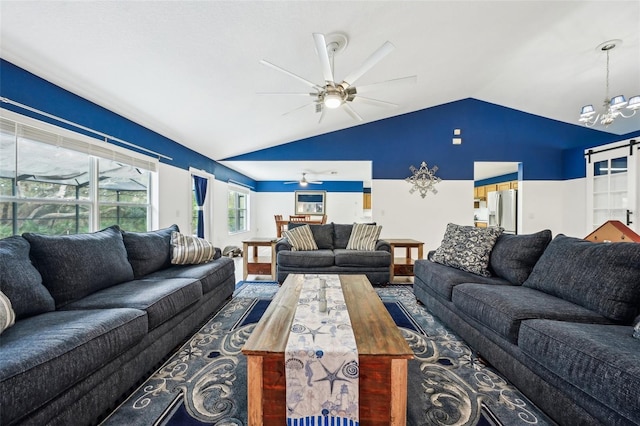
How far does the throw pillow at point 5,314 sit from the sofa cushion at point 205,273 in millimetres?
1095

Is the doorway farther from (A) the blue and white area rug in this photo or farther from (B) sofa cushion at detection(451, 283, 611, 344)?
(A) the blue and white area rug

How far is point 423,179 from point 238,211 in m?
5.43

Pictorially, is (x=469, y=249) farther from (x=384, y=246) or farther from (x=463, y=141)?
(x=463, y=141)

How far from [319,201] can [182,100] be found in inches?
265

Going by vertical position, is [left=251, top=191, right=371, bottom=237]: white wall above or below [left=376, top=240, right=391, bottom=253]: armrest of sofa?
above

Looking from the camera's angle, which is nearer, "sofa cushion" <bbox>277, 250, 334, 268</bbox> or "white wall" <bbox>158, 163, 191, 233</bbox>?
"sofa cushion" <bbox>277, 250, 334, 268</bbox>

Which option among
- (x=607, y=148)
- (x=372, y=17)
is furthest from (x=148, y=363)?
(x=607, y=148)

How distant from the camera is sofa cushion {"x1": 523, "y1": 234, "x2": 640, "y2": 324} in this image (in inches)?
60.9

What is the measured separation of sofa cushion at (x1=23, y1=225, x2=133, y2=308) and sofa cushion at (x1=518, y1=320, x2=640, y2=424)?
115 inches

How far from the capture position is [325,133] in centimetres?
583

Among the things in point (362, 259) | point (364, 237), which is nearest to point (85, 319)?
point (362, 259)

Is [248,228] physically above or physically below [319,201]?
below

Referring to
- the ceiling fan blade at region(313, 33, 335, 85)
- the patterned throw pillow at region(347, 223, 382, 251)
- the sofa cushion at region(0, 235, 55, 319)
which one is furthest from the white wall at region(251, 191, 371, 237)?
the sofa cushion at region(0, 235, 55, 319)

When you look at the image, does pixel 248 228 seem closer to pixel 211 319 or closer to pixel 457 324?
pixel 211 319
